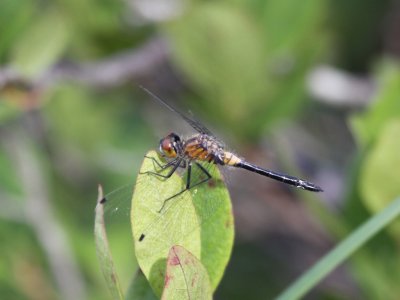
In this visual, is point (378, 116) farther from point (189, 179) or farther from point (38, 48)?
point (38, 48)

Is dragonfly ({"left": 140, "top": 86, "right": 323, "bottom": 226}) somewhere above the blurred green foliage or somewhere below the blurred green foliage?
below

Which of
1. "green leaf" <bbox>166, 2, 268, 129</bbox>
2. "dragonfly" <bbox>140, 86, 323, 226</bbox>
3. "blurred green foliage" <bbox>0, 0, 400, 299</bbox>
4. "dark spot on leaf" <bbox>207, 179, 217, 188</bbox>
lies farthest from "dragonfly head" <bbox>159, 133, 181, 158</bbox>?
"green leaf" <bbox>166, 2, 268, 129</bbox>

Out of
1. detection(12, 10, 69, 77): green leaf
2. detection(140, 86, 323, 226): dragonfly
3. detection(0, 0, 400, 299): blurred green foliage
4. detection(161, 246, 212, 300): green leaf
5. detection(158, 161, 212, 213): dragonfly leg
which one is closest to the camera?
detection(161, 246, 212, 300): green leaf

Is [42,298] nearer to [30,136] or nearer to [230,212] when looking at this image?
[30,136]

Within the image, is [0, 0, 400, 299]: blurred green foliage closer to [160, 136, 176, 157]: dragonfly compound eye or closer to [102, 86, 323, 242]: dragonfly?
[102, 86, 323, 242]: dragonfly

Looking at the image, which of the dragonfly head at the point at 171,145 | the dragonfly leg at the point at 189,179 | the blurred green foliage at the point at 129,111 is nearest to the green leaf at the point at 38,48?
the blurred green foliage at the point at 129,111

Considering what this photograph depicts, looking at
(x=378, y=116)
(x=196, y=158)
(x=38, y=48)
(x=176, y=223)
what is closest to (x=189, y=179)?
(x=176, y=223)
